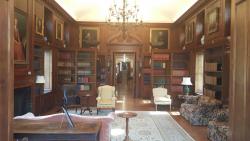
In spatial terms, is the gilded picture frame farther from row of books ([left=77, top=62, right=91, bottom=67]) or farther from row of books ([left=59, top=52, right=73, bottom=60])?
row of books ([left=59, top=52, right=73, bottom=60])

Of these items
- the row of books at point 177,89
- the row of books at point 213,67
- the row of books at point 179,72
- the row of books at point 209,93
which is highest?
the row of books at point 213,67

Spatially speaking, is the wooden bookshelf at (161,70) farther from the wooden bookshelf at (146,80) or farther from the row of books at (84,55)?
the row of books at (84,55)

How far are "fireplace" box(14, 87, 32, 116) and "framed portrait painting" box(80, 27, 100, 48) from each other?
667 cm

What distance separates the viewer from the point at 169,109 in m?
10.7

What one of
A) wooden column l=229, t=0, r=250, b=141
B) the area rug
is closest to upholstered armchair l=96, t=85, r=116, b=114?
the area rug

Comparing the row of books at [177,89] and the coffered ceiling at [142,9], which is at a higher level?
the coffered ceiling at [142,9]

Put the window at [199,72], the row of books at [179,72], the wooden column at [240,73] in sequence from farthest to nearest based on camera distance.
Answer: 1. the row of books at [179,72]
2. the window at [199,72]
3. the wooden column at [240,73]

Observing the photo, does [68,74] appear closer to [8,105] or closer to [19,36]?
[19,36]

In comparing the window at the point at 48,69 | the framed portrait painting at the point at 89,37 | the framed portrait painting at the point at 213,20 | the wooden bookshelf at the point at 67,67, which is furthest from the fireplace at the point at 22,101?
the framed portrait painting at the point at 89,37

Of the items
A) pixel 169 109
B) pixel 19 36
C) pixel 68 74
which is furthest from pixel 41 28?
pixel 169 109

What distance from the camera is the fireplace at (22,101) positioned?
676 centimetres

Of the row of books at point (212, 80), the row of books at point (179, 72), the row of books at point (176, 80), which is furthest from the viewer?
the row of books at point (176, 80)

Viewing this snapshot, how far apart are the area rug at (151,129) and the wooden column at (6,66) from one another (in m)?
4.67

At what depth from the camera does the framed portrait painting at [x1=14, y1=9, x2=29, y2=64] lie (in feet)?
20.6
